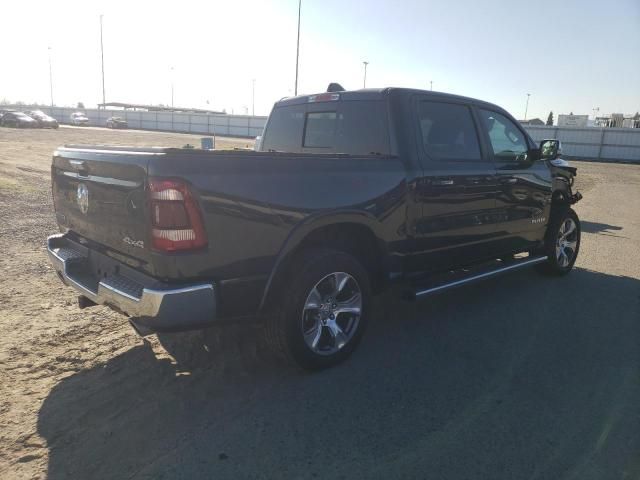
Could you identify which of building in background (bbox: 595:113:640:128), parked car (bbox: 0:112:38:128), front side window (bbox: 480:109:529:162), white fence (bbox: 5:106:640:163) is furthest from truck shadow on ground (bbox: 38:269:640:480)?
building in background (bbox: 595:113:640:128)

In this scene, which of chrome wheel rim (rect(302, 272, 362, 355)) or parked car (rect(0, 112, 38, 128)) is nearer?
chrome wheel rim (rect(302, 272, 362, 355))

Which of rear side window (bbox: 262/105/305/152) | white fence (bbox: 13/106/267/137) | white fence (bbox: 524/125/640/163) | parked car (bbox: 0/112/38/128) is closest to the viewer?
rear side window (bbox: 262/105/305/152)

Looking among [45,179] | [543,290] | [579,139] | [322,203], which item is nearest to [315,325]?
[322,203]

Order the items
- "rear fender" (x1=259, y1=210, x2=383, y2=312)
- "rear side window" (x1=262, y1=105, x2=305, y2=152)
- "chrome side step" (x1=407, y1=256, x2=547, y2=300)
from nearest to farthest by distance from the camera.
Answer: "rear fender" (x1=259, y1=210, x2=383, y2=312) → "chrome side step" (x1=407, y1=256, x2=547, y2=300) → "rear side window" (x1=262, y1=105, x2=305, y2=152)

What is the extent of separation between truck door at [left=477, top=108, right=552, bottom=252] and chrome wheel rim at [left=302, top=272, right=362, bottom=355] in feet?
6.70

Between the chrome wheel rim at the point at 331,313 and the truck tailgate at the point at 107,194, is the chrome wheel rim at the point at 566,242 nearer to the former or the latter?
the chrome wheel rim at the point at 331,313

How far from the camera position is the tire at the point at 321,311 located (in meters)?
3.26

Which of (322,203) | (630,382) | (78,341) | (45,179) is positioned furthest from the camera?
(45,179)

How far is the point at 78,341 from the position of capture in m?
3.81

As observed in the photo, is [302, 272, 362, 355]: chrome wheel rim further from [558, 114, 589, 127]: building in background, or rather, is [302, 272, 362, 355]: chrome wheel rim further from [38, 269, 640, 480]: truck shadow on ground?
[558, 114, 589, 127]: building in background

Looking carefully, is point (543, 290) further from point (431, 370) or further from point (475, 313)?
point (431, 370)

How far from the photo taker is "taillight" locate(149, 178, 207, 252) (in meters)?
2.65

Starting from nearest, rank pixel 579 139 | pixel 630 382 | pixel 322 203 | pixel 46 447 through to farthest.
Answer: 1. pixel 46 447
2. pixel 322 203
3. pixel 630 382
4. pixel 579 139

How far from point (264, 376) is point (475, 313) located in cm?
233
